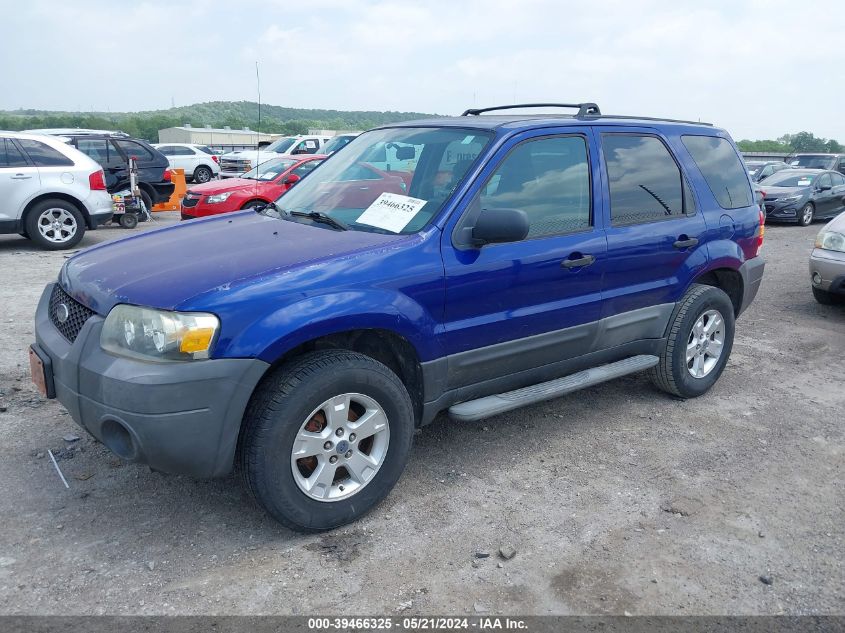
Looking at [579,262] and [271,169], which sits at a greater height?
[271,169]

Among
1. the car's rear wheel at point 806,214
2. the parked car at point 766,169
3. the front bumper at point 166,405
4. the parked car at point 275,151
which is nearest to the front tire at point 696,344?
the front bumper at point 166,405

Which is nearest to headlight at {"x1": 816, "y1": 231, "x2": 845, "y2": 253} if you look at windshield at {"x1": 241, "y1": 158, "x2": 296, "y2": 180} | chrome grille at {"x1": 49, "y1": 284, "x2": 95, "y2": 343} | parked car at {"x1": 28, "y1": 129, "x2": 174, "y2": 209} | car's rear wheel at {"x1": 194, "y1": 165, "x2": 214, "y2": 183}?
chrome grille at {"x1": 49, "y1": 284, "x2": 95, "y2": 343}

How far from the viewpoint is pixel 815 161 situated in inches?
856

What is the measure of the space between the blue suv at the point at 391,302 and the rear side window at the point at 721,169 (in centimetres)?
4

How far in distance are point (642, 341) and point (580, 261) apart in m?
0.95

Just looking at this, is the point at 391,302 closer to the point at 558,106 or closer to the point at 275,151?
the point at 558,106

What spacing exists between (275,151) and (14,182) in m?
14.9

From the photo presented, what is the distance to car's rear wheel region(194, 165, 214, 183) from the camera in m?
25.0

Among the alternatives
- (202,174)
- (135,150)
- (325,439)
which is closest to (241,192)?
(135,150)

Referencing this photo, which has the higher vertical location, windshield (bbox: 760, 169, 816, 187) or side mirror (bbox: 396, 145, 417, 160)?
side mirror (bbox: 396, 145, 417, 160)

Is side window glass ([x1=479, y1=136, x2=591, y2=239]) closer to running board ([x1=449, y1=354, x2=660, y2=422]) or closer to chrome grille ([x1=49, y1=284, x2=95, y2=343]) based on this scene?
running board ([x1=449, y1=354, x2=660, y2=422])

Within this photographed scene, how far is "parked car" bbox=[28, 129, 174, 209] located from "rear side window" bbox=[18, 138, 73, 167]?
3083 mm

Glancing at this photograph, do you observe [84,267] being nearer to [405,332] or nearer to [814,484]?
A: [405,332]

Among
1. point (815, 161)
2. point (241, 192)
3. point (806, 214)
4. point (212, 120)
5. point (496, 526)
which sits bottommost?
point (496, 526)
